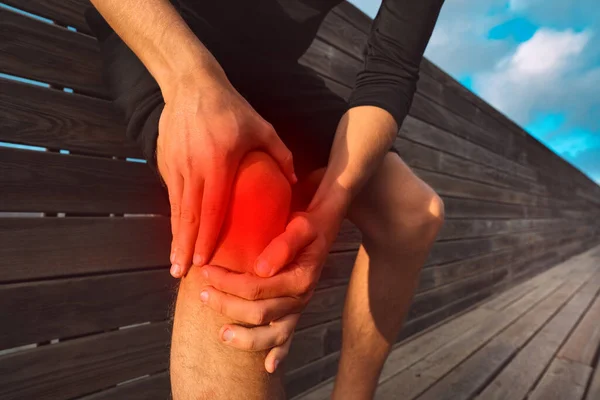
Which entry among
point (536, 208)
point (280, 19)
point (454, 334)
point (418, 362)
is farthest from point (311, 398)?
point (536, 208)

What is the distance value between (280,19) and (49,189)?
67 cm

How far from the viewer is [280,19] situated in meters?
0.90

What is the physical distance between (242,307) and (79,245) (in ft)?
2.12

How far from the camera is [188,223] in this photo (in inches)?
18.0

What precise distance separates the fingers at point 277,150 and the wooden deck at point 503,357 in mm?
1149

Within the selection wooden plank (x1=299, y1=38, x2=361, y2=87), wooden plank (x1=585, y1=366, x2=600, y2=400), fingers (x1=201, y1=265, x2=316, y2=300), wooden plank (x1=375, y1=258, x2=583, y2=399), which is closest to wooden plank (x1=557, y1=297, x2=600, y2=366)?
wooden plank (x1=585, y1=366, x2=600, y2=400)

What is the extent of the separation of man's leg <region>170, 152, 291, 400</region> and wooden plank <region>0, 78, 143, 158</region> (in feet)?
1.94

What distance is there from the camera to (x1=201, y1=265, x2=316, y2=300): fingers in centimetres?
44

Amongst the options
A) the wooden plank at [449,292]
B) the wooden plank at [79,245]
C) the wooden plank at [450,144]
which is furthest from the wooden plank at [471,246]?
the wooden plank at [79,245]

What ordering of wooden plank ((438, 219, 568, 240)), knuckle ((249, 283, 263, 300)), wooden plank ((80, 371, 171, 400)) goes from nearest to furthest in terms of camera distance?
knuckle ((249, 283, 263, 300))
wooden plank ((80, 371, 171, 400))
wooden plank ((438, 219, 568, 240))

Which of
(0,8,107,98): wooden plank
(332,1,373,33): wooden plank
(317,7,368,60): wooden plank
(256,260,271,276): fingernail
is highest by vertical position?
(332,1,373,33): wooden plank

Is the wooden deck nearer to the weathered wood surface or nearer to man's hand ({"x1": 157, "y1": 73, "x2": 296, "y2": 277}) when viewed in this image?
the weathered wood surface

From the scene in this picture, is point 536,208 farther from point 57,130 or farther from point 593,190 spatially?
point 593,190

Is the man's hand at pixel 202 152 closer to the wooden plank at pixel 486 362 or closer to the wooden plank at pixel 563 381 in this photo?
the wooden plank at pixel 486 362
